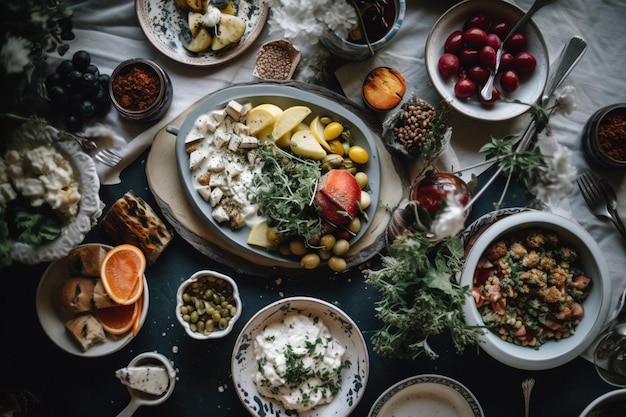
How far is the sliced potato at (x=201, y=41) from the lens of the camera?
1812mm

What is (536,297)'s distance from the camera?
5.59 feet

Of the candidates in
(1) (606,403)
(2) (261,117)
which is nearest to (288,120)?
(2) (261,117)

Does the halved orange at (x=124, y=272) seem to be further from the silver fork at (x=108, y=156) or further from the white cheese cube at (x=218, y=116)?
the white cheese cube at (x=218, y=116)

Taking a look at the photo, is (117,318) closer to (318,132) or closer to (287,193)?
(287,193)

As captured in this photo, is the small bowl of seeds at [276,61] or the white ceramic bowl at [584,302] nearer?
the white ceramic bowl at [584,302]

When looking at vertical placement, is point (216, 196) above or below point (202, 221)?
above

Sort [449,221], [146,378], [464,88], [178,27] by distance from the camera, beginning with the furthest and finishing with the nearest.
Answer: [178,27] → [464,88] → [146,378] → [449,221]

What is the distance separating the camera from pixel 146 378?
1650 millimetres

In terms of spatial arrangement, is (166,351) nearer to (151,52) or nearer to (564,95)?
(151,52)

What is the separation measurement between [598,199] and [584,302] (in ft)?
1.13

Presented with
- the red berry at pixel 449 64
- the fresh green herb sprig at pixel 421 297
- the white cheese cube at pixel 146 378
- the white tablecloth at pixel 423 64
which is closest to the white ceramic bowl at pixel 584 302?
the fresh green herb sprig at pixel 421 297

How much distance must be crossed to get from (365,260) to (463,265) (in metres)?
0.32

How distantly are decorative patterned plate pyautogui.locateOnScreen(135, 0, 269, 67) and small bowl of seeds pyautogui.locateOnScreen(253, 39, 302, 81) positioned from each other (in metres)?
0.06

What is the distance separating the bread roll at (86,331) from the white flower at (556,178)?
132 cm
